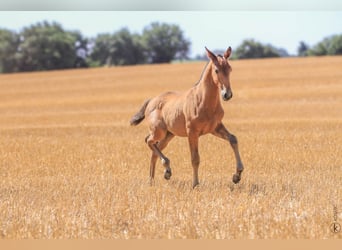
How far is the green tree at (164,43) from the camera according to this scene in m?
52.6

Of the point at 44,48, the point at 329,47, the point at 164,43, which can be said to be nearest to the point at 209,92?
the point at 44,48

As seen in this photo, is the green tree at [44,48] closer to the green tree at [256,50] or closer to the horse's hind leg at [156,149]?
the green tree at [256,50]

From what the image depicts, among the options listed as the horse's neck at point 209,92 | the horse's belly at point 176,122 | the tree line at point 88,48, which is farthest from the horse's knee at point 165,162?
the tree line at point 88,48

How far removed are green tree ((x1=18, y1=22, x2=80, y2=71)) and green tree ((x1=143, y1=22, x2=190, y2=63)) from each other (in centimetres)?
661

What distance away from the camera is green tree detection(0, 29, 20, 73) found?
52.2 m

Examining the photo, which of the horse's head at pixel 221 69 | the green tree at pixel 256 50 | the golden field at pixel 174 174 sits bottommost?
the green tree at pixel 256 50

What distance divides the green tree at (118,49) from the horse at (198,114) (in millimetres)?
43225

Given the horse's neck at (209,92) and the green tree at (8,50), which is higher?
the horse's neck at (209,92)

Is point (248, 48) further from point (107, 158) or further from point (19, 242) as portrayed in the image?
point (19, 242)

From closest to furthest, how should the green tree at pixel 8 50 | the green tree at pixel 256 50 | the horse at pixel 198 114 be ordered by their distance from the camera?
the horse at pixel 198 114 → the green tree at pixel 8 50 → the green tree at pixel 256 50

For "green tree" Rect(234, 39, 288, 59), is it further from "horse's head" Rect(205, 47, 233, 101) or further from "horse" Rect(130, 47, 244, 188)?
Result: "horse's head" Rect(205, 47, 233, 101)

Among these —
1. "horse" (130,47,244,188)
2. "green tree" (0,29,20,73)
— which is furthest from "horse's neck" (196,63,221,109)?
"green tree" (0,29,20,73)

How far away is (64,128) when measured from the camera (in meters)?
22.5

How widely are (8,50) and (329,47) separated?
98.9 feet
